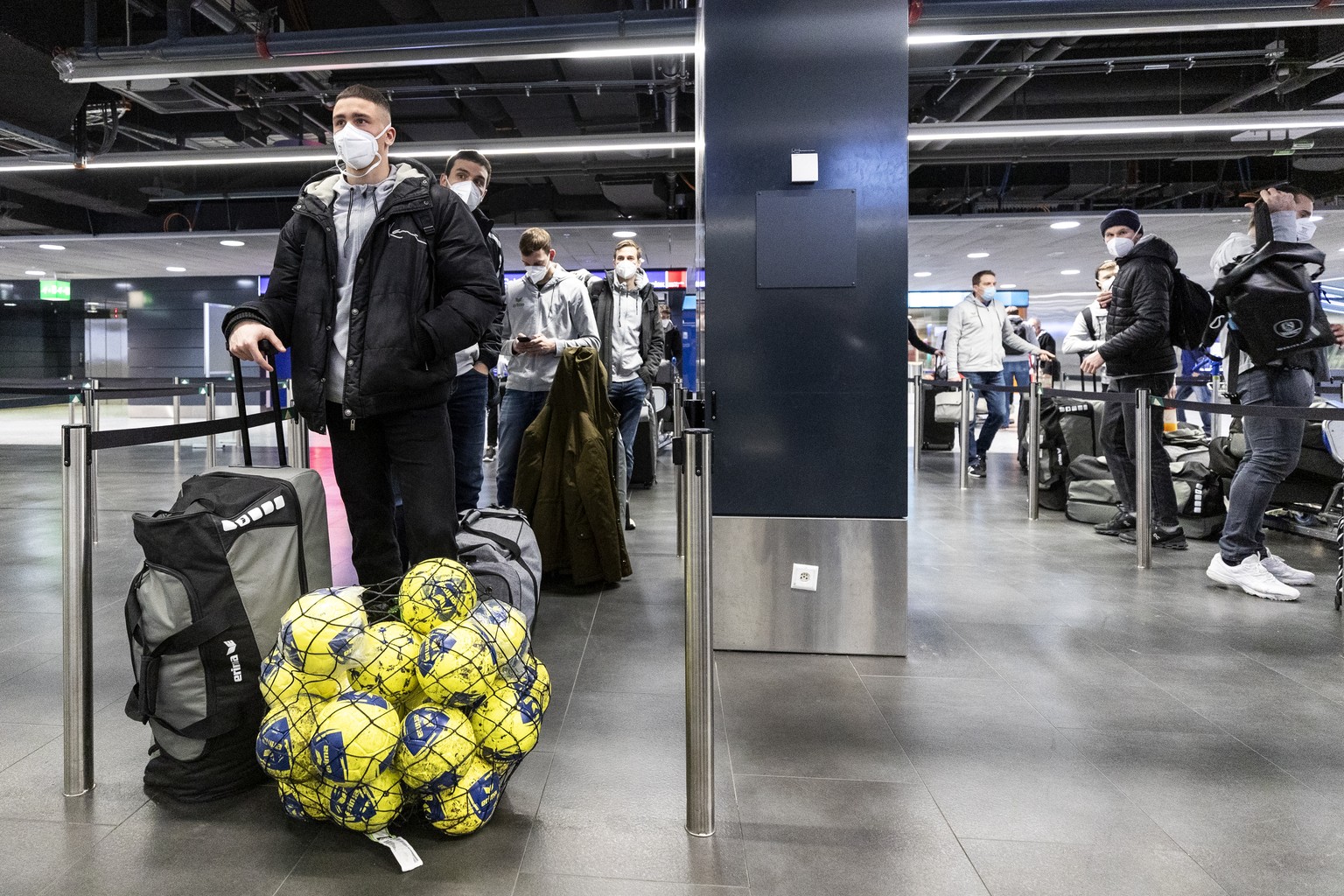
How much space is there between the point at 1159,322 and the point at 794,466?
281cm

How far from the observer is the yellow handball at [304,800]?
159cm

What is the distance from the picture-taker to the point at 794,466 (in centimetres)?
275

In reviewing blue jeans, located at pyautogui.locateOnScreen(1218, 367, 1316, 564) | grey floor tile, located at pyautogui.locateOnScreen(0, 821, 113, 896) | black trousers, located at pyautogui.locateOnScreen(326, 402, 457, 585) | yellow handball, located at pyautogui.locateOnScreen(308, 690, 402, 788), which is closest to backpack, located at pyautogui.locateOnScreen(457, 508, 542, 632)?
black trousers, located at pyautogui.locateOnScreen(326, 402, 457, 585)

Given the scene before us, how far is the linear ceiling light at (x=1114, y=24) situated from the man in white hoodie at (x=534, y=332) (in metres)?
2.97

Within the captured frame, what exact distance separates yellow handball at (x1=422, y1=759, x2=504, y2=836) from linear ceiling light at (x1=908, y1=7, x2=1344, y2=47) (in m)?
5.18

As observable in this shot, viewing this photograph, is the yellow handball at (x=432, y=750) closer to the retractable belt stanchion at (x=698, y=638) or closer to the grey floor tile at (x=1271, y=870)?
the retractable belt stanchion at (x=698, y=638)

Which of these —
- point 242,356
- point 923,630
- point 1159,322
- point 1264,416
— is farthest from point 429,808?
point 1159,322

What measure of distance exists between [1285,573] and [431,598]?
12.9 feet

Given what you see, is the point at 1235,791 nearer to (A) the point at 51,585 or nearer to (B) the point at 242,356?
(B) the point at 242,356

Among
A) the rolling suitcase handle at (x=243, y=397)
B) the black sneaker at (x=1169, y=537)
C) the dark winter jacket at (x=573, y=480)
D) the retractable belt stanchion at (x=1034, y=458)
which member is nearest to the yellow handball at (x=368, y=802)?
the rolling suitcase handle at (x=243, y=397)

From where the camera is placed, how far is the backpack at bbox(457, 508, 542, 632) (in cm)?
235

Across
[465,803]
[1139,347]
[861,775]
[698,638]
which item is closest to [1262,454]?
[1139,347]

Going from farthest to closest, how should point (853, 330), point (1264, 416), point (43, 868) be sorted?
point (1264, 416)
point (853, 330)
point (43, 868)

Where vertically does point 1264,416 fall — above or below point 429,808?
above
